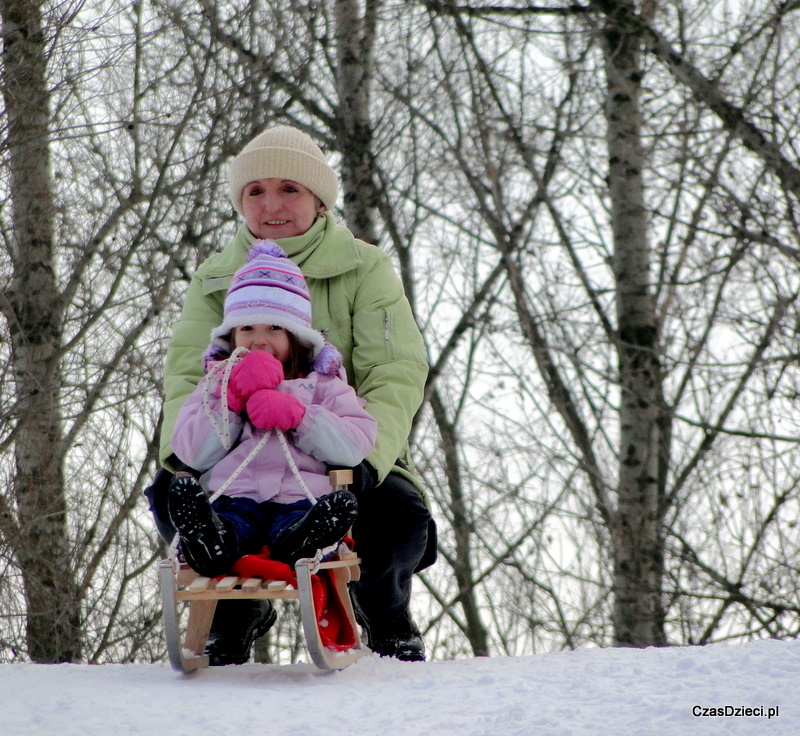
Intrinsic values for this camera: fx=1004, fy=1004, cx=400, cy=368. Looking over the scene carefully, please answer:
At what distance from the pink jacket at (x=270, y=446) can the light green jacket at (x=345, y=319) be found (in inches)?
7.8

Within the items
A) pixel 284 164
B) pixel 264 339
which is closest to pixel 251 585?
pixel 264 339

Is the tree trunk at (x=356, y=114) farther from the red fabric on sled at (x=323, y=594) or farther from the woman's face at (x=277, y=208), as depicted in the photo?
the red fabric on sled at (x=323, y=594)

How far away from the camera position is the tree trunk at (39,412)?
4480 mm

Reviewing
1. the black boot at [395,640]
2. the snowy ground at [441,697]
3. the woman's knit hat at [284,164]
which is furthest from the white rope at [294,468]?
the woman's knit hat at [284,164]

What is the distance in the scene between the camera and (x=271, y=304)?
9.09 ft

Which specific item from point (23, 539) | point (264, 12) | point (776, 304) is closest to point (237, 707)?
point (23, 539)

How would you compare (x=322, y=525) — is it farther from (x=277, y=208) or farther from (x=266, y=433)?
(x=277, y=208)

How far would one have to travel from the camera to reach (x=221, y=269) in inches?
122

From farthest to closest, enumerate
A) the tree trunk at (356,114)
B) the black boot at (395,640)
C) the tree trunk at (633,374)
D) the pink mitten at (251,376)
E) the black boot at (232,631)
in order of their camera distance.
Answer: the tree trunk at (356,114) < the tree trunk at (633,374) < the black boot at (395,640) < the black boot at (232,631) < the pink mitten at (251,376)

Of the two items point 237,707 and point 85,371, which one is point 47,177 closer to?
point 85,371

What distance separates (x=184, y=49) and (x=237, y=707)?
4104 millimetres

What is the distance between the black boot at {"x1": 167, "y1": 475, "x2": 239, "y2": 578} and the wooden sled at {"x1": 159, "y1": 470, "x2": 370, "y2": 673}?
40 millimetres

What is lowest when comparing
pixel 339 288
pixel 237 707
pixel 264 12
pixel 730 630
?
pixel 237 707

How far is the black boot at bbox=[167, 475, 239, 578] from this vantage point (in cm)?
239
